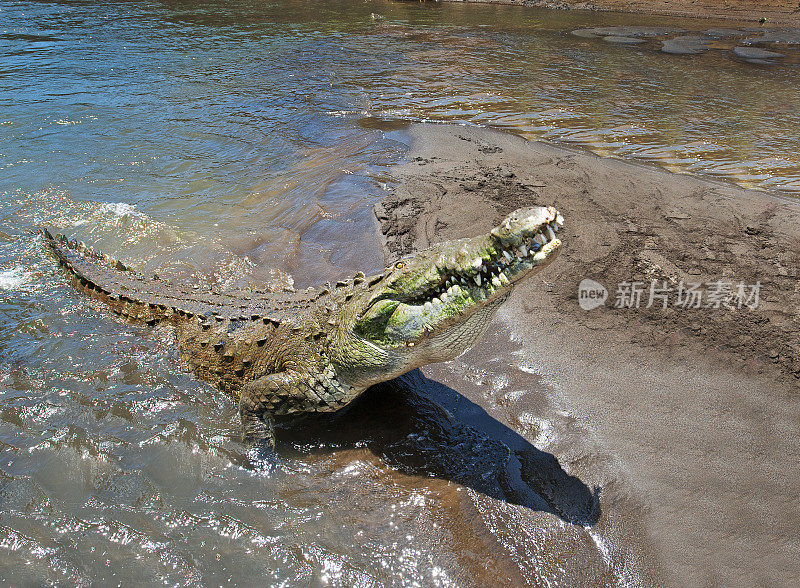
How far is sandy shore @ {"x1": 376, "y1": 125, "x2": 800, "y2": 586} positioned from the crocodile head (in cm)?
103

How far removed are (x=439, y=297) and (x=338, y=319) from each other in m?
0.83

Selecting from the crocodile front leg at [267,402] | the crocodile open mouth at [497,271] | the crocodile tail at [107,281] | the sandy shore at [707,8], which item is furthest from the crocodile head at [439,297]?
the sandy shore at [707,8]

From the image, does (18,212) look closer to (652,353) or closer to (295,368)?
(295,368)

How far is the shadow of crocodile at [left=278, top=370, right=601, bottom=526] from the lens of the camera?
3119mm

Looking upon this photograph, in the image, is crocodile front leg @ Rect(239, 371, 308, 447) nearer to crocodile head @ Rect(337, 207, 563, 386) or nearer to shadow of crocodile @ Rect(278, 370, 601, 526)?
shadow of crocodile @ Rect(278, 370, 601, 526)

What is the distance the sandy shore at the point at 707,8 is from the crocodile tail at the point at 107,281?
2436cm

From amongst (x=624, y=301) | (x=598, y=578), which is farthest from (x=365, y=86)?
(x=598, y=578)

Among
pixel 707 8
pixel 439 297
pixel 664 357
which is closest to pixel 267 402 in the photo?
pixel 439 297

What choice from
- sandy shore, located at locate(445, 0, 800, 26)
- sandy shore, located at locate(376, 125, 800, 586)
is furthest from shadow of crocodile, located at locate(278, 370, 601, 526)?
sandy shore, located at locate(445, 0, 800, 26)

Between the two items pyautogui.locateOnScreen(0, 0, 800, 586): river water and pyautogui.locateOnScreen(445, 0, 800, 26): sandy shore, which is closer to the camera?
pyautogui.locateOnScreen(0, 0, 800, 586): river water

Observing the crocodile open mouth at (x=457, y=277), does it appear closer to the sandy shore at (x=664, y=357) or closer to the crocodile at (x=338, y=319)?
the crocodile at (x=338, y=319)

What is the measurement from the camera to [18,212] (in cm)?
654

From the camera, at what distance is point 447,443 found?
3479 millimetres

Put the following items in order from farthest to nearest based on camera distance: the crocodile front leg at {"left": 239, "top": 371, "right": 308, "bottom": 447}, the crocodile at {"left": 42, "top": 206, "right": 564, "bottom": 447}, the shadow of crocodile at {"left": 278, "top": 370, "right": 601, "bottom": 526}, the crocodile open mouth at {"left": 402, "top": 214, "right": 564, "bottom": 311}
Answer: the crocodile front leg at {"left": 239, "top": 371, "right": 308, "bottom": 447}, the shadow of crocodile at {"left": 278, "top": 370, "right": 601, "bottom": 526}, the crocodile at {"left": 42, "top": 206, "right": 564, "bottom": 447}, the crocodile open mouth at {"left": 402, "top": 214, "right": 564, "bottom": 311}
